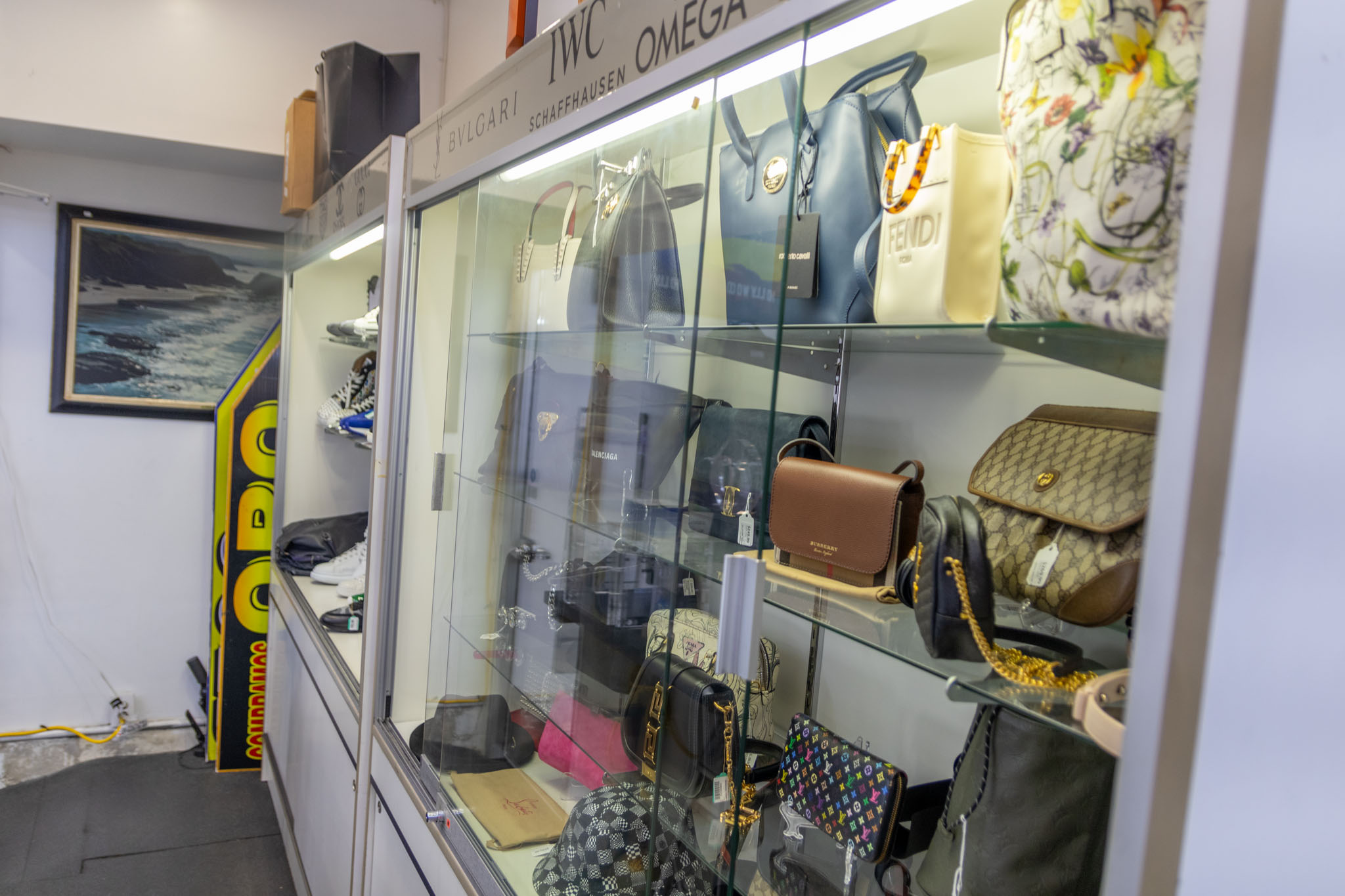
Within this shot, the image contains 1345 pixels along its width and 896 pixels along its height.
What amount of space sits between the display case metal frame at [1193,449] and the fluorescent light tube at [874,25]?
0.46 m

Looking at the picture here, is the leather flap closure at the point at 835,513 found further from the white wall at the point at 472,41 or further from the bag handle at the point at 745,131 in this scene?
Answer: the white wall at the point at 472,41

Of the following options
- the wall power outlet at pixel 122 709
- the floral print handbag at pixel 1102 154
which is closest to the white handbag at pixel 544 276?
the floral print handbag at pixel 1102 154

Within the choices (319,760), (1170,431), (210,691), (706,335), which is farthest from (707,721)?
(210,691)

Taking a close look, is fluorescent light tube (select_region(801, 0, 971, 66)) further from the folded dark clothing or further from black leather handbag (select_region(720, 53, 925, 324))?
the folded dark clothing

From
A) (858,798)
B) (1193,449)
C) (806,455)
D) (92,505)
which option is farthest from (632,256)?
(92,505)

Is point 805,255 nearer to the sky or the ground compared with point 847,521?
nearer to the sky

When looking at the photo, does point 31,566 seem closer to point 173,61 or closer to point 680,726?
point 173,61

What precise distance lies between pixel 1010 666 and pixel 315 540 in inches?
127

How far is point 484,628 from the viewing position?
75.7 inches

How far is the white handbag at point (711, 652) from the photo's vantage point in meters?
1.17

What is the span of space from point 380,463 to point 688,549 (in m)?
1.24

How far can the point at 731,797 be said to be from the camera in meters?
1.18

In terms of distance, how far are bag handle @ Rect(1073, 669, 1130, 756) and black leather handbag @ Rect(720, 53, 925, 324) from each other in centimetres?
55

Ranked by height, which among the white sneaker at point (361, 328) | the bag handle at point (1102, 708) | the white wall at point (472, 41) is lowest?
the bag handle at point (1102, 708)
